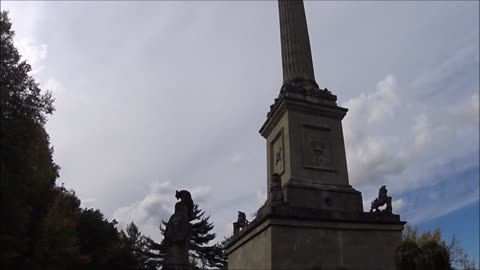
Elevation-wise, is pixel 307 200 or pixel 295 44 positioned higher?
pixel 295 44

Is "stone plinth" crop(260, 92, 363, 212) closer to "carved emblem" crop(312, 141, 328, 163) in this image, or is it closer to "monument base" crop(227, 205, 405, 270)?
"carved emblem" crop(312, 141, 328, 163)

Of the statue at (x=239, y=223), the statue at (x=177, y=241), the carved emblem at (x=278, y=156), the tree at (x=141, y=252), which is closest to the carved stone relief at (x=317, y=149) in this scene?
the carved emblem at (x=278, y=156)

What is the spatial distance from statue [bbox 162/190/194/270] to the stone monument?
9.23 ft

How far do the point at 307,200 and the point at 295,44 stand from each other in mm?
6768

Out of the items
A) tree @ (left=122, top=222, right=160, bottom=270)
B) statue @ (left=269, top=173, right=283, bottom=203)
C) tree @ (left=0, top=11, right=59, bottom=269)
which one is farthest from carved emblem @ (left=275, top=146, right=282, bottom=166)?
tree @ (left=122, top=222, right=160, bottom=270)

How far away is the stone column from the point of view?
16.9 metres

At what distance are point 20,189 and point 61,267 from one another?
9.96 metres

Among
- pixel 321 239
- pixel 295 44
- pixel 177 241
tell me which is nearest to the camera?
pixel 177 241

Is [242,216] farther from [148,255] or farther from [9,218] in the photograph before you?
[148,255]

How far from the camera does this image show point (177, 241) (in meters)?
10.6

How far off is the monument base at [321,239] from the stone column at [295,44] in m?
5.89

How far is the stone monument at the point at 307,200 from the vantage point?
41.8 ft

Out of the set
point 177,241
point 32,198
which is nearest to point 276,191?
point 177,241

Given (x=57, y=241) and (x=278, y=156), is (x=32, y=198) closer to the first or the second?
(x=57, y=241)
